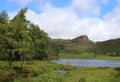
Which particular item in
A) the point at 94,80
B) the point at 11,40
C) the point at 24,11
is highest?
the point at 24,11

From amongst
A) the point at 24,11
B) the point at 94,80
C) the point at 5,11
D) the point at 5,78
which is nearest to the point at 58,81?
the point at 94,80

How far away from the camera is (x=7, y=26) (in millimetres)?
61469

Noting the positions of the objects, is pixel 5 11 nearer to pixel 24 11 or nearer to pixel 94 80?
pixel 24 11

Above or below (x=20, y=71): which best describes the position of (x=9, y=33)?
above

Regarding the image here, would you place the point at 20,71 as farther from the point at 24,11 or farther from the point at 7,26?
the point at 24,11

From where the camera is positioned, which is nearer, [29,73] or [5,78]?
[5,78]

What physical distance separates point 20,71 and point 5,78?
11.3m

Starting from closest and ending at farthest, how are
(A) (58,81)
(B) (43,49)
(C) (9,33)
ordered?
(A) (58,81) → (C) (9,33) → (B) (43,49)

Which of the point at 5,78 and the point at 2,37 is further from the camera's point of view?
the point at 2,37

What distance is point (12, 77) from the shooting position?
48.1 m

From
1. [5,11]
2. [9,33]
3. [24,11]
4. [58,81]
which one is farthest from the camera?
[5,11]

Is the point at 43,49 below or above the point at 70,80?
above

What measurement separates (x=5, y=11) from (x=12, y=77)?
44.9m

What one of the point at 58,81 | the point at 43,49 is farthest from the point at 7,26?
the point at 43,49
